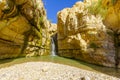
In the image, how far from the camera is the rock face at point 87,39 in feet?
65.8

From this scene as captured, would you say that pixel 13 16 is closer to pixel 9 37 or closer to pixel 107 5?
pixel 9 37

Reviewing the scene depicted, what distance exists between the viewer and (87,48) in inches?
845

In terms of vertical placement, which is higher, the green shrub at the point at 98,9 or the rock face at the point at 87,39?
the green shrub at the point at 98,9

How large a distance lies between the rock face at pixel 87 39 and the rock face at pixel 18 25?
15.0 feet

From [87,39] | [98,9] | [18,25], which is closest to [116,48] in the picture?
[87,39]

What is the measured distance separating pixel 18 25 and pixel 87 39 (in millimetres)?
8558

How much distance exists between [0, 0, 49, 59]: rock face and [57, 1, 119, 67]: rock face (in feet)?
15.0

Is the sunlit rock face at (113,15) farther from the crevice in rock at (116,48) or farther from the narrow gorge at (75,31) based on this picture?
the crevice in rock at (116,48)

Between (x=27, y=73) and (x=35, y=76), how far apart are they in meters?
0.82

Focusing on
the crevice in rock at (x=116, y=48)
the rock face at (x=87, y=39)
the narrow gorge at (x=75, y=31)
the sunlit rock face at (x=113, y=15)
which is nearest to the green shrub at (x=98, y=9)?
the narrow gorge at (x=75, y=31)

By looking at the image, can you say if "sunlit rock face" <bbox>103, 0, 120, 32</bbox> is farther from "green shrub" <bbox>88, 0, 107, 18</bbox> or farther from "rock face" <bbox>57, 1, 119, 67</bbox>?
"rock face" <bbox>57, 1, 119, 67</bbox>

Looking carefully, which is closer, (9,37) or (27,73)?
(27,73)

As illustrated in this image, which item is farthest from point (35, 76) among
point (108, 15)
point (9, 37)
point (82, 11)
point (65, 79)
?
point (82, 11)

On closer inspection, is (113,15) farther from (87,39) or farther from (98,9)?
(87,39)
